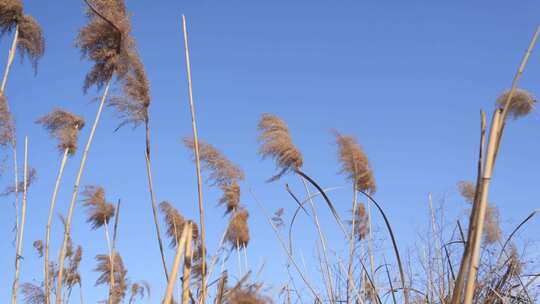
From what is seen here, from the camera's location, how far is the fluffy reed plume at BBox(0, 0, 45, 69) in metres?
4.28

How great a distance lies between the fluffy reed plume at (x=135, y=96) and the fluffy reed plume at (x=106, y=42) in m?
0.23

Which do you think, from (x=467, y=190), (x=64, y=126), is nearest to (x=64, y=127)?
(x=64, y=126)

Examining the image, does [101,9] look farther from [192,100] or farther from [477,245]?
[477,245]

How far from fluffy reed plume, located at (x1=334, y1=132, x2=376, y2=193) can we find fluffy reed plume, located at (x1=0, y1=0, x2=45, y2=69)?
2771 mm

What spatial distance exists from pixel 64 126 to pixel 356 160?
2961 mm

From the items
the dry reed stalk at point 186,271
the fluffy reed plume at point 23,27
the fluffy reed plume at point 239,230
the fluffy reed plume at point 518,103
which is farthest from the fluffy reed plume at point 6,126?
the fluffy reed plume at point 518,103

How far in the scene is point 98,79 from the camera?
10.5 ft

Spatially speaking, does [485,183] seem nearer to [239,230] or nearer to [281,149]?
[281,149]

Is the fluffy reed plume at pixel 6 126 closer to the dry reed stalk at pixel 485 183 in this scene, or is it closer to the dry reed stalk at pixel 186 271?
the dry reed stalk at pixel 186 271

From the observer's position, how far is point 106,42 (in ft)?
10.3

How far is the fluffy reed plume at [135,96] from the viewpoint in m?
2.53

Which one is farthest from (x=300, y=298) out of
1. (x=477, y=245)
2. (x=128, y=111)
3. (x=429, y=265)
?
(x=477, y=245)

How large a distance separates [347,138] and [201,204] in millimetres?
2898

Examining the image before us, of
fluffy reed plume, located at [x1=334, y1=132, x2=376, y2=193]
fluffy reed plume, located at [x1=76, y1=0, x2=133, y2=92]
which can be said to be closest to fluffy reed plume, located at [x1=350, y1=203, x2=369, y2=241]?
fluffy reed plume, located at [x1=334, y1=132, x2=376, y2=193]
